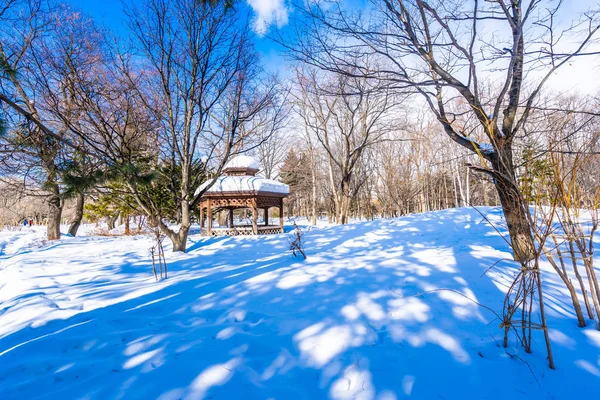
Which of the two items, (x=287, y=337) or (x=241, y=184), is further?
(x=241, y=184)

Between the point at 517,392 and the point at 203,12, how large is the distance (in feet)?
28.0

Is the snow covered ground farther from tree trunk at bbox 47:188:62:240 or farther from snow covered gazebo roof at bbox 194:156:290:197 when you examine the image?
tree trunk at bbox 47:188:62:240

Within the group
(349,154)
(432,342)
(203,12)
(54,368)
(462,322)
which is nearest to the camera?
(54,368)

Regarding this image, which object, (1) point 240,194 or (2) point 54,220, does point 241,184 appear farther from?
(2) point 54,220

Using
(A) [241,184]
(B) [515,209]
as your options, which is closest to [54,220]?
(A) [241,184]

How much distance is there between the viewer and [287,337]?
7.37 feet

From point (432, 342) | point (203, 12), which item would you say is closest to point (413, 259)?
point (432, 342)

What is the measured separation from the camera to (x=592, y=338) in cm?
190

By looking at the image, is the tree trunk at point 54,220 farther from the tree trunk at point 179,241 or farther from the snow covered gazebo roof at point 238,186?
the tree trunk at point 179,241

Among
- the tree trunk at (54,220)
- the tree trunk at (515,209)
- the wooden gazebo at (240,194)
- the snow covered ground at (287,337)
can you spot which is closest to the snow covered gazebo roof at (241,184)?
the wooden gazebo at (240,194)

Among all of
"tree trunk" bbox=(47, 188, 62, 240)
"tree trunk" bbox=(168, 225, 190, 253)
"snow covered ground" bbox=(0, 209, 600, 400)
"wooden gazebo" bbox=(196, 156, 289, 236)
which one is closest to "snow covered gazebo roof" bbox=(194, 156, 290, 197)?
"wooden gazebo" bbox=(196, 156, 289, 236)

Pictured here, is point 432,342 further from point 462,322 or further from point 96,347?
point 96,347

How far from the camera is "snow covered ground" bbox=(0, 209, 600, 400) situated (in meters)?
1.66

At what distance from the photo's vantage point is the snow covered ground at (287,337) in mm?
1655
